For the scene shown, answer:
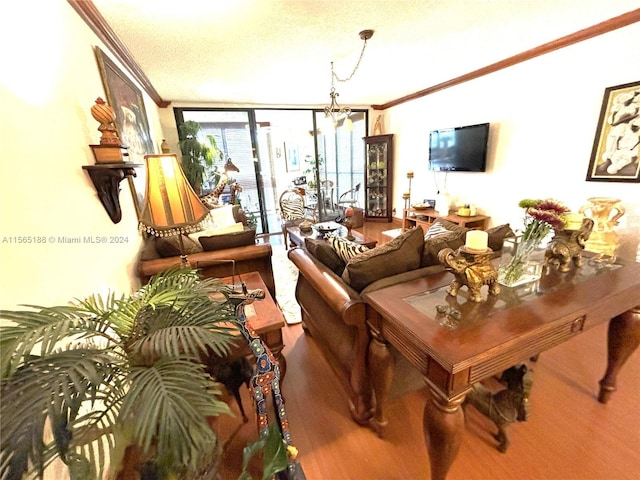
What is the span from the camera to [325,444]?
1.33 m

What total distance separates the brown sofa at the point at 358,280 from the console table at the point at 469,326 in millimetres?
64

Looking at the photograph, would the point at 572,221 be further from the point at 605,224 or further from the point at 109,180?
the point at 109,180

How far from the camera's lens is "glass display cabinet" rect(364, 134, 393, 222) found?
497 centimetres

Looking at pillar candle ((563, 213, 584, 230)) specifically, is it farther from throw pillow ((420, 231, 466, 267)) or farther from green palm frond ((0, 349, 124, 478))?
green palm frond ((0, 349, 124, 478))

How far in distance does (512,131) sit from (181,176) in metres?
3.55

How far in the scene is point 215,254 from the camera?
2.12m

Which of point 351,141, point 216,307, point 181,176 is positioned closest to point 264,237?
point 351,141

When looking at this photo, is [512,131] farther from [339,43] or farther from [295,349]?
[295,349]

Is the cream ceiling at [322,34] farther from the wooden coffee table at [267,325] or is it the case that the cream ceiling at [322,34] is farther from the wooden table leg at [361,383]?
the wooden table leg at [361,383]

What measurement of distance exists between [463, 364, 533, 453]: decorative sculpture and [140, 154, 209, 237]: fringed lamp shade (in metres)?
1.64

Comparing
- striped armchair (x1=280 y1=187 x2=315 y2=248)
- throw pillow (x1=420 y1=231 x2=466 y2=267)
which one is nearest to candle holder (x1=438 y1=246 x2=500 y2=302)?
throw pillow (x1=420 y1=231 x2=466 y2=267)

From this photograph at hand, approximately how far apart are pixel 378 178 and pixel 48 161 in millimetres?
4777

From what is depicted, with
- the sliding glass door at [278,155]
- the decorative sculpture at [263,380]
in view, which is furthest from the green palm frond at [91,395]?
the sliding glass door at [278,155]

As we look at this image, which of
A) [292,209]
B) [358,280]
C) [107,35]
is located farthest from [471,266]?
[292,209]
